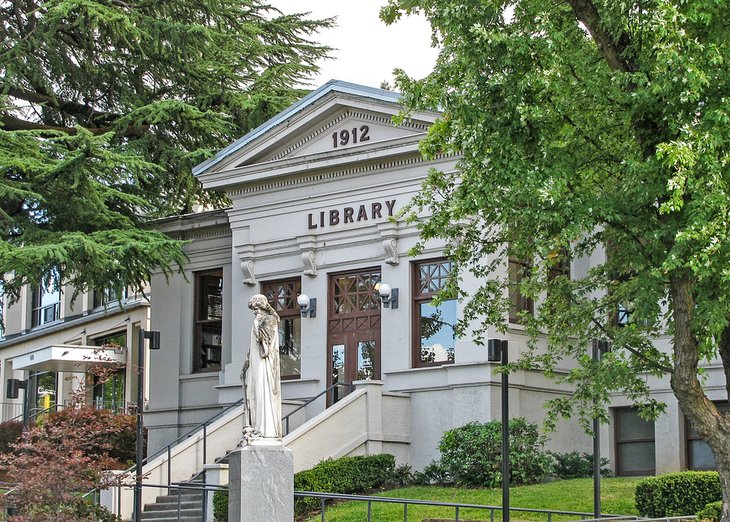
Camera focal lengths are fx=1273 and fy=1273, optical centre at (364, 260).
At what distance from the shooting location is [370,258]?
1168 inches

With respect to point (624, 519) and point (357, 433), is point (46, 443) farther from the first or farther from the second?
point (624, 519)

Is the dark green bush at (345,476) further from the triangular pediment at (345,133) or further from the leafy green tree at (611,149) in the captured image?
the leafy green tree at (611,149)

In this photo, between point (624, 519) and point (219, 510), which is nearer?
point (624, 519)

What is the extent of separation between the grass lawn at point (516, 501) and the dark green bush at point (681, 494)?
1025 mm

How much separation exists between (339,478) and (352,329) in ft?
17.2

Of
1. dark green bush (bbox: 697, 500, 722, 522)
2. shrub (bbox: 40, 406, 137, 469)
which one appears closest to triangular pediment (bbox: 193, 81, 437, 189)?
shrub (bbox: 40, 406, 137, 469)

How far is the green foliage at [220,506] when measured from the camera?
947 inches

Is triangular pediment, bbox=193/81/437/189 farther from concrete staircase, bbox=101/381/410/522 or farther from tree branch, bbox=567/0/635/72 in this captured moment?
tree branch, bbox=567/0/635/72

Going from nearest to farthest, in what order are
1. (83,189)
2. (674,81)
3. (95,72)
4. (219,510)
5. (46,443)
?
(674,81), (46,443), (219,510), (83,189), (95,72)

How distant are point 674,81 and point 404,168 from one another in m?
13.8

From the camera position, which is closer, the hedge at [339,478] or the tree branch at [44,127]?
the hedge at [339,478]

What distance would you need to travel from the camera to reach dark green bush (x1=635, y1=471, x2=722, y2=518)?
21.0 metres

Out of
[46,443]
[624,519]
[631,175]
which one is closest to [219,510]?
[46,443]

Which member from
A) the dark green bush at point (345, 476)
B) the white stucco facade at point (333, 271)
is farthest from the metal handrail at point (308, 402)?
the dark green bush at point (345, 476)
